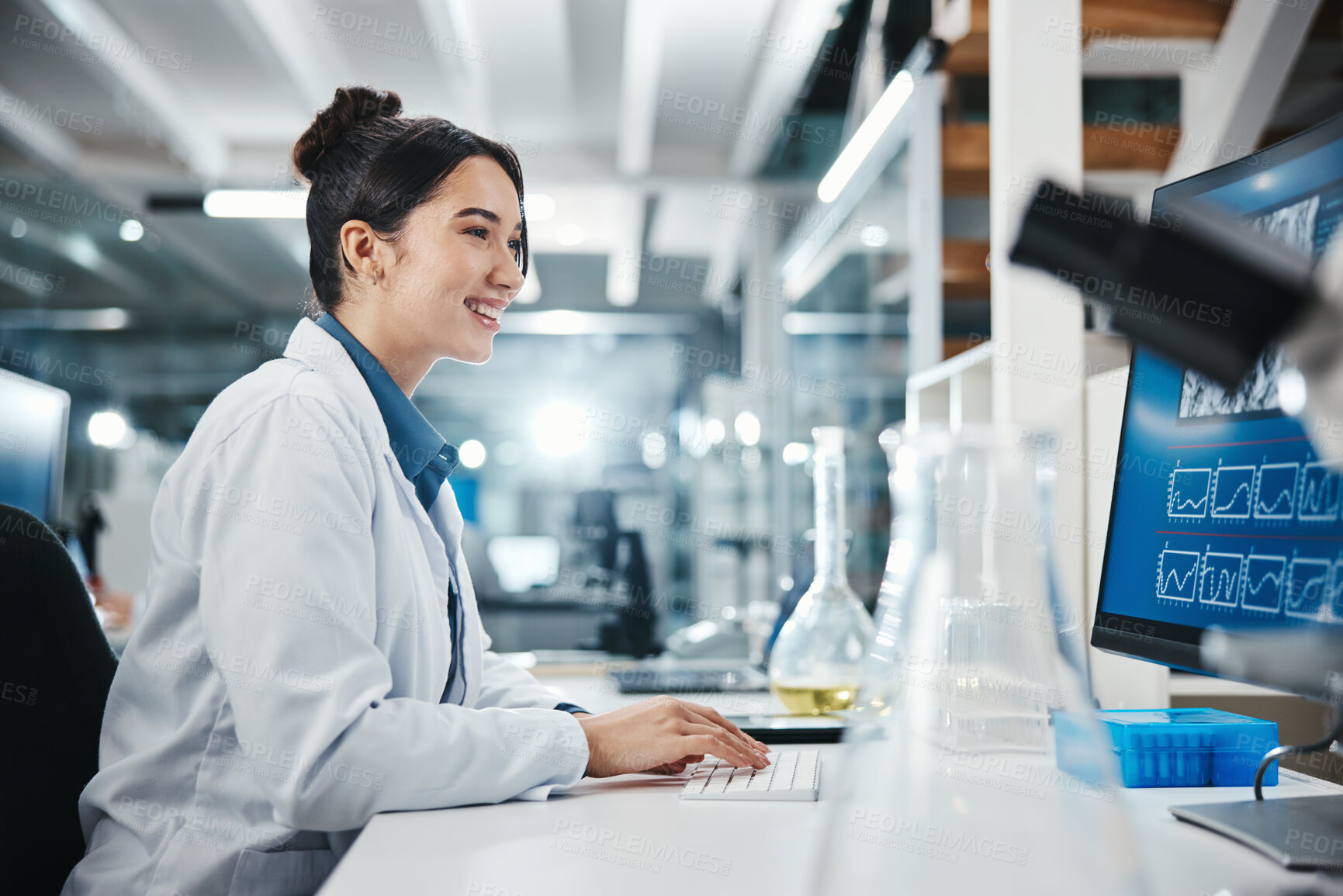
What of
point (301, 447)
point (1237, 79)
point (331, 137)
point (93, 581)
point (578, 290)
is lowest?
point (93, 581)

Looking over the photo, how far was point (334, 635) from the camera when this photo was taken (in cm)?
85

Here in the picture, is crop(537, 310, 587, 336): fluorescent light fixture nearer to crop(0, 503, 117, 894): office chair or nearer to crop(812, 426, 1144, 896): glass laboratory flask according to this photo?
crop(0, 503, 117, 894): office chair

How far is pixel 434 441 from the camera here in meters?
1.20

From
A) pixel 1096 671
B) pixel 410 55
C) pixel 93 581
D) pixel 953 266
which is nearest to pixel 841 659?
pixel 1096 671

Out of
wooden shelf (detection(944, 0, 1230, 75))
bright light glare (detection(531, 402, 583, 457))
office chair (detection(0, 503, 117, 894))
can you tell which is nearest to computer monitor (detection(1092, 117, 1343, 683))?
office chair (detection(0, 503, 117, 894))

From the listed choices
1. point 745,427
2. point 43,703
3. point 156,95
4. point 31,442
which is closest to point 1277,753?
point 43,703

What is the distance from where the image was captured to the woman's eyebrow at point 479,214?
4.03 feet

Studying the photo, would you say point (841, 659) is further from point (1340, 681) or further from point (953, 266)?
point (953, 266)

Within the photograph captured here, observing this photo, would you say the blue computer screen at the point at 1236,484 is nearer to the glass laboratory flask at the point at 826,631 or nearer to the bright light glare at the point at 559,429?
the glass laboratory flask at the point at 826,631

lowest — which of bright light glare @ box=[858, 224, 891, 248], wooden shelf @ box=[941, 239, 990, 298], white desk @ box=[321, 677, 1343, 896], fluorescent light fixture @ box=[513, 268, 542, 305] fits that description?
white desk @ box=[321, 677, 1343, 896]

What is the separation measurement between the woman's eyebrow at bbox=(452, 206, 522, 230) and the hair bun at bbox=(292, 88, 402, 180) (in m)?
0.19

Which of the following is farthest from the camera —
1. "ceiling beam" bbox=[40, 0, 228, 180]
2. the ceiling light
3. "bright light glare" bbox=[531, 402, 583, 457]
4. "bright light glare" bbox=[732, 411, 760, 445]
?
"bright light glare" bbox=[531, 402, 583, 457]

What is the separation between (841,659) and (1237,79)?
1.66 m

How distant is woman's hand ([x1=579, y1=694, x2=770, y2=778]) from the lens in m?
0.94
